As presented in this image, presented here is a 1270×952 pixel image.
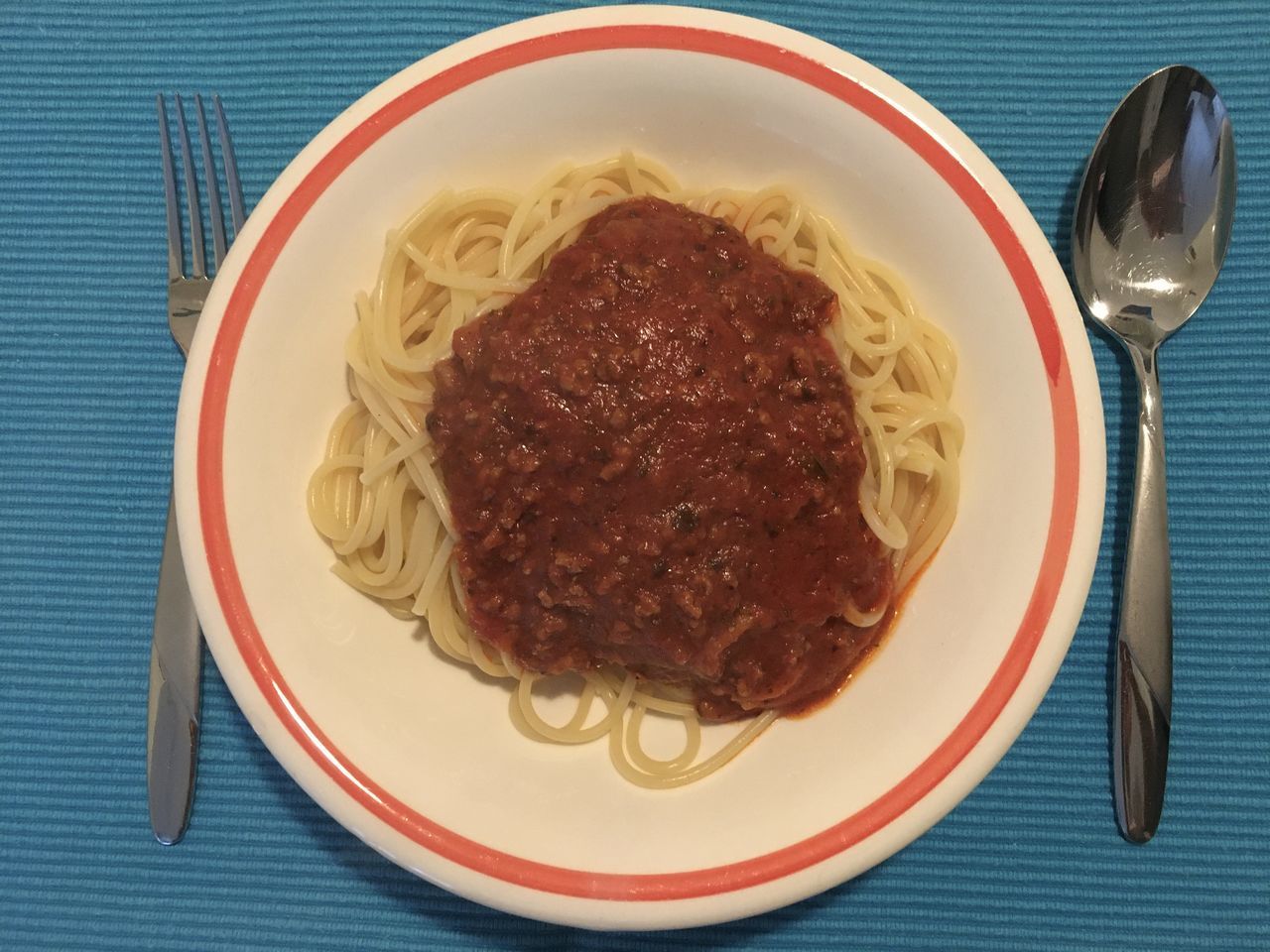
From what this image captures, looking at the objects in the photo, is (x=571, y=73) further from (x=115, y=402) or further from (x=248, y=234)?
(x=115, y=402)

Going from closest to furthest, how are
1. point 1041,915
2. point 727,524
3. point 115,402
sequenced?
point 727,524
point 1041,915
point 115,402

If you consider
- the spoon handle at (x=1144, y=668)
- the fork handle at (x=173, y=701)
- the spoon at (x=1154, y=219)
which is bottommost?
the fork handle at (x=173, y=701)

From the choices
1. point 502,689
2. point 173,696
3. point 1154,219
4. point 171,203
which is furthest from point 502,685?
point 1154,219

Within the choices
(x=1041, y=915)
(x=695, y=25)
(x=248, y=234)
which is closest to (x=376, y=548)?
(x=248, y=234)

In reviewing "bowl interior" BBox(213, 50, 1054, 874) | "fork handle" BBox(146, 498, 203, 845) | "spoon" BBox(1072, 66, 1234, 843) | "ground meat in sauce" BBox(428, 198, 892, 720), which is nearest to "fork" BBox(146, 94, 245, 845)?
"fork handle" BBox(146, 498, 203, 845)

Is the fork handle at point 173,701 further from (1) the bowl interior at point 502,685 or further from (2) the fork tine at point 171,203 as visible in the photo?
(2) the fork tine at point 171,203

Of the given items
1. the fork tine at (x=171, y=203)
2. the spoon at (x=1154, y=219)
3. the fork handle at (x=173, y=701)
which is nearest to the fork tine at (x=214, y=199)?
the fork tine at (x=171, y=203)

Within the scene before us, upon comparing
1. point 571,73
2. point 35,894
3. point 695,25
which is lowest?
point 35,894
